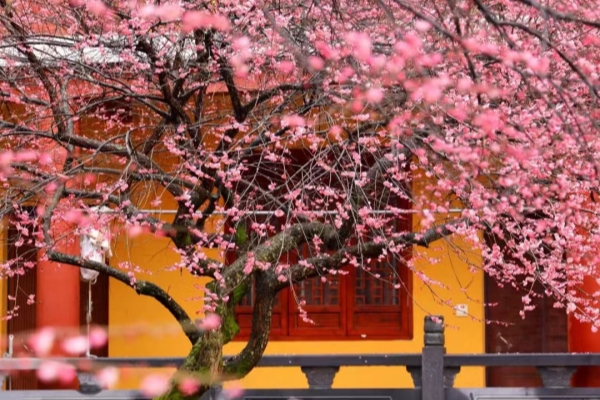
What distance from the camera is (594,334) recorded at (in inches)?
415

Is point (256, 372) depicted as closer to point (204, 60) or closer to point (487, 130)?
point (204, 60)

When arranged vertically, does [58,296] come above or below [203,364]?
above

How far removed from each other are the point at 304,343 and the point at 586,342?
3409mm

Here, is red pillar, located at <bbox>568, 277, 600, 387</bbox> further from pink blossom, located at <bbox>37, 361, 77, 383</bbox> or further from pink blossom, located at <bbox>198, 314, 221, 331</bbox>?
pink blossom, located at <bbox>37, 361, 77, 383</bbox>

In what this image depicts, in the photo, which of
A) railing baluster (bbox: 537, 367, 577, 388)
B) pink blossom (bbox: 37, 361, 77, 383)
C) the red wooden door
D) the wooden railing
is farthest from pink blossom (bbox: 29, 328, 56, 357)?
the red wooden door

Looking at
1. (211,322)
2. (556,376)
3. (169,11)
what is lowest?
(556,376)

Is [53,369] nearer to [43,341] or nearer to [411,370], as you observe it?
[43,341]

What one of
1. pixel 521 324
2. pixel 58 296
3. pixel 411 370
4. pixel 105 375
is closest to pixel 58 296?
pixel 58 296

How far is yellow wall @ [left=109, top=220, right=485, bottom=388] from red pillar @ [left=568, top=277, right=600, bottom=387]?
137 centimetres

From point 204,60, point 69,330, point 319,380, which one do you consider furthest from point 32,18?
point 319,380

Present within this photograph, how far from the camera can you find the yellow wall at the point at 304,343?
12070 millimetres

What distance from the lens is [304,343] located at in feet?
39.9

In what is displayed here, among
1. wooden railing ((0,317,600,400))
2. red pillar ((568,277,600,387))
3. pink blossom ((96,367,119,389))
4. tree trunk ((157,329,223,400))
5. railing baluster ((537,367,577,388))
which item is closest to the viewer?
tree trunk ((157,329,223,400))

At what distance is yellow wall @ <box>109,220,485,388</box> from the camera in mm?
12070
